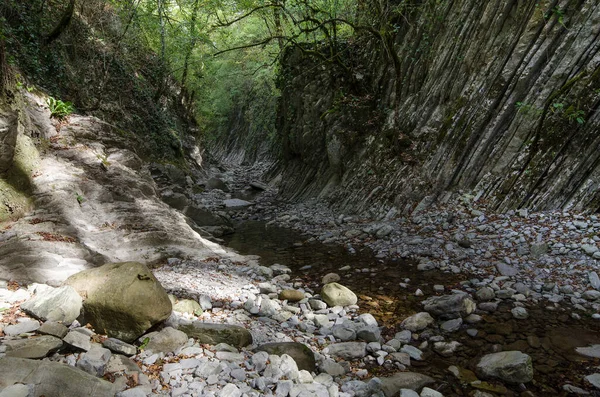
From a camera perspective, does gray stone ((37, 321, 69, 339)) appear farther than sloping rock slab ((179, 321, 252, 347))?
No

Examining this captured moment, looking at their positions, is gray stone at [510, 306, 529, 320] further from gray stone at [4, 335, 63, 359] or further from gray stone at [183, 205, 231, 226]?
gray stone at [183, 205, 231, 226]

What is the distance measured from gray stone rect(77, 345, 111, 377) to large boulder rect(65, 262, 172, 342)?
0.53 meters

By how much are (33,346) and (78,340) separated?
0.37 meters

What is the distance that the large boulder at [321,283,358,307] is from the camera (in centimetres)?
637

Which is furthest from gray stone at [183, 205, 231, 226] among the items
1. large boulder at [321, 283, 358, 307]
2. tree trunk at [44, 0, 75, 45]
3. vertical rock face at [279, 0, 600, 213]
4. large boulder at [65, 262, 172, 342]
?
large boulder at [65, 262, 172, 342]

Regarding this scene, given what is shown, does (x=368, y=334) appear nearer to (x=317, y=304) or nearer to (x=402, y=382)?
(x=402, y=382)

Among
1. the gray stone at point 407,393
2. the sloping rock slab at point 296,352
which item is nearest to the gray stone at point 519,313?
the gray stone at point 407,393

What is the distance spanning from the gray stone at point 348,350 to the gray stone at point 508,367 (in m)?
1.46

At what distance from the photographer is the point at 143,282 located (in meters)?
4.45

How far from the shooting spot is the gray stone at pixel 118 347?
3758 millimetres

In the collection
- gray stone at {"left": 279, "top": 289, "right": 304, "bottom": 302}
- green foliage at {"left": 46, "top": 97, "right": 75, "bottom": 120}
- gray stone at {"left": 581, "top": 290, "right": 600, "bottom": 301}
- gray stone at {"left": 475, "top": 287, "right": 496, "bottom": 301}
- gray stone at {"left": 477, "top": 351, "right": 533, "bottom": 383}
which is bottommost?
gray stone at {"left": 279, "top": 289, "right": 304, "bottom": 302}

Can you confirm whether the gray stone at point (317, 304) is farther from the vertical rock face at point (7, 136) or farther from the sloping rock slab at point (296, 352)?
the vertical rock face at point (7, 136)

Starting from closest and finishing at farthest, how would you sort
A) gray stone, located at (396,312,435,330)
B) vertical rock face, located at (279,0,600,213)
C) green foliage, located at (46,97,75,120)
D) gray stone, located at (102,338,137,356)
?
gray stone, located at (102,338,137,356)
gray stone, located at (396,312,435,330)
vertical rock face, located at (279,0,600,213)
green foliage, located at (46,97,75,120)

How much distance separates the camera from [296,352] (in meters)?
4.45
